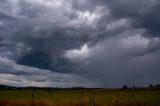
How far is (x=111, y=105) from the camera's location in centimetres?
2612

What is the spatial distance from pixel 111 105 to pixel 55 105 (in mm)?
6129

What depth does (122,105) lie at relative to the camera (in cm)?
2628

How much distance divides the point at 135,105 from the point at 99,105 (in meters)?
3.48

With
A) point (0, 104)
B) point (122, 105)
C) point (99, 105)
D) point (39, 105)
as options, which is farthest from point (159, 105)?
point (0, 104)

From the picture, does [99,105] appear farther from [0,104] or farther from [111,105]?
[0,104]

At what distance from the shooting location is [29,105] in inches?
1156

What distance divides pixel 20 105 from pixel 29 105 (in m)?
1.23

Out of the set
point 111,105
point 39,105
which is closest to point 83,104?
point 111,105

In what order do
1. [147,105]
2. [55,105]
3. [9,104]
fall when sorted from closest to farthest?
[147,105] < [55,105] < [9,104]

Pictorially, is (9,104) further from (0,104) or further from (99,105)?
(99,105)

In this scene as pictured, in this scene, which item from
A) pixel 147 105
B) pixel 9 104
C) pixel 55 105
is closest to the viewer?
pixel 147 105

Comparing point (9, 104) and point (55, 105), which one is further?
point (9, 104)

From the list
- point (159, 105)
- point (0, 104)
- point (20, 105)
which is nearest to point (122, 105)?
point (159, 105)

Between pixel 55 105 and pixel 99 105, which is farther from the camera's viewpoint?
pixel 55 105
